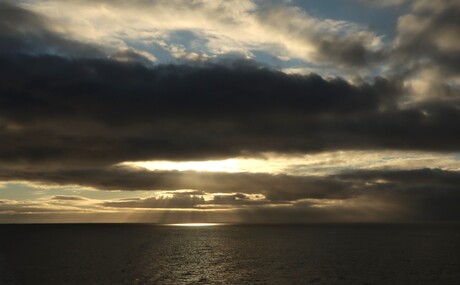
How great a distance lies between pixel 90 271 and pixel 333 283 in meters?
42.9

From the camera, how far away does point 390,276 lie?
78.8 meters

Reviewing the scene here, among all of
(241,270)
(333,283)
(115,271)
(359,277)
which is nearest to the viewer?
(333,283)

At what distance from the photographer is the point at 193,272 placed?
8619 centimetres

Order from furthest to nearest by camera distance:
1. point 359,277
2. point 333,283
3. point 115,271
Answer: point 115,271 → point 359,277 → point 333,283

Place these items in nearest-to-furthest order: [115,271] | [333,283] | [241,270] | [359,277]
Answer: [333,283] → [359,277] → [115,271] → [241,270]

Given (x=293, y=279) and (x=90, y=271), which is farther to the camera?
(x=90, y=271)

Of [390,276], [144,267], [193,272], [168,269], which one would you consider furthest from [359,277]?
[144,267]

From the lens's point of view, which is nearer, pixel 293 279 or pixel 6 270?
pixel 293 279

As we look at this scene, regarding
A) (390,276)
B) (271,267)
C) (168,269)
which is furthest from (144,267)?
(390,276)

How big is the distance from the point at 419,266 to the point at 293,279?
111ft

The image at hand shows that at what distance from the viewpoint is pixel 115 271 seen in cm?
8275

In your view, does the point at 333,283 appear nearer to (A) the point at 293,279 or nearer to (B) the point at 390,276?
(A) the point at 293,279

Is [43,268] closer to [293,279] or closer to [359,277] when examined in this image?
[293,279]

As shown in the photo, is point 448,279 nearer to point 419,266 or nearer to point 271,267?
point 419,266
